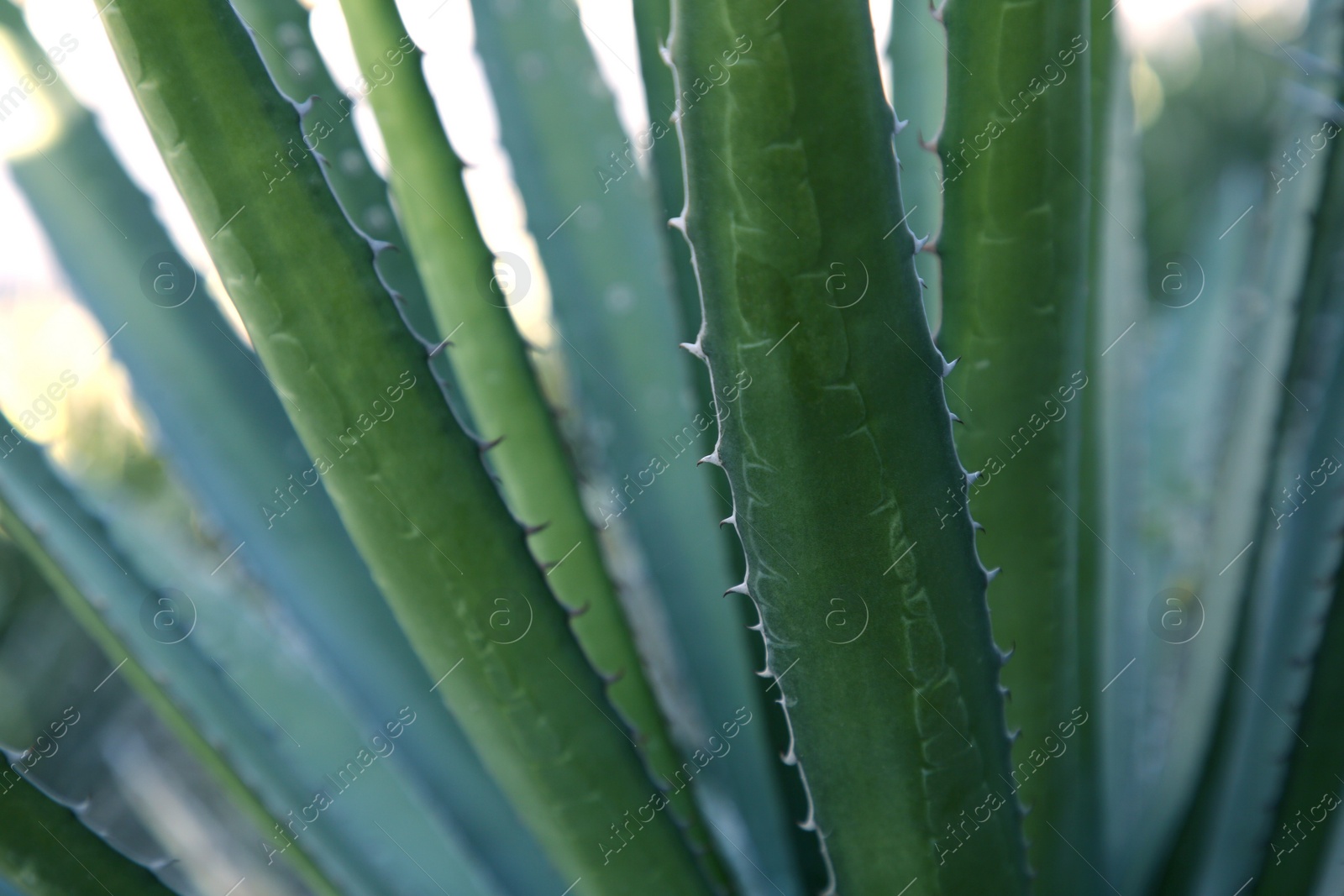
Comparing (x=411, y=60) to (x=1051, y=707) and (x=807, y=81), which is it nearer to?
(x=807, y=81)
